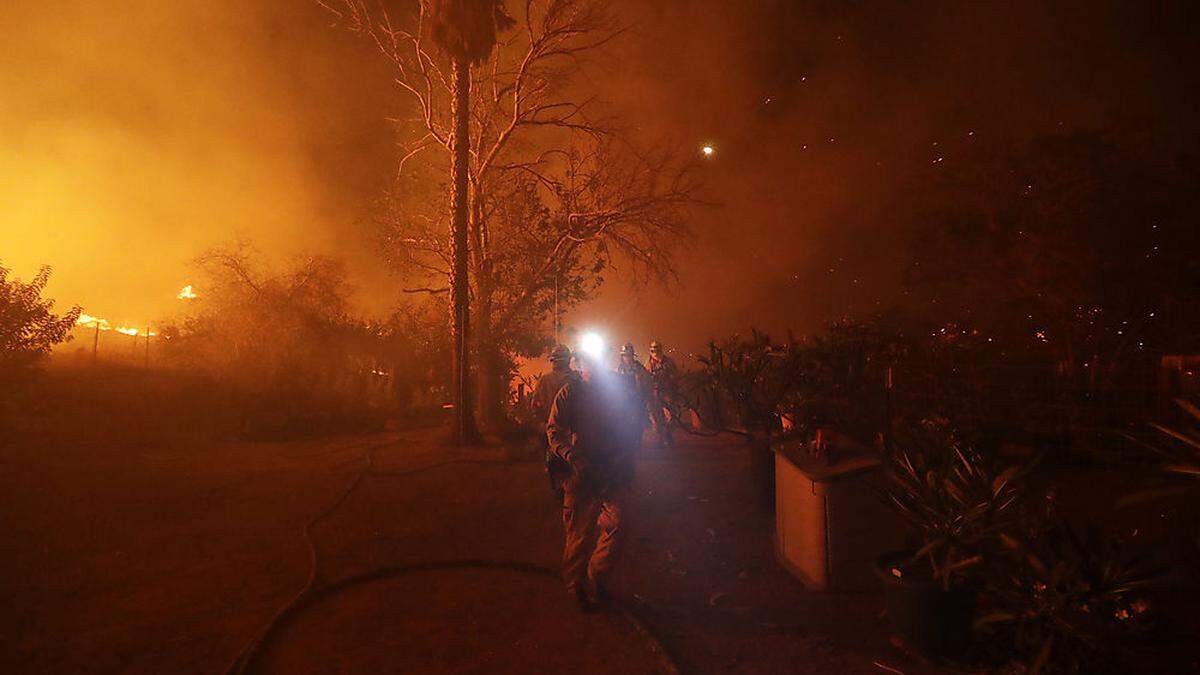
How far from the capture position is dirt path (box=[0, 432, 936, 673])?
161 inches

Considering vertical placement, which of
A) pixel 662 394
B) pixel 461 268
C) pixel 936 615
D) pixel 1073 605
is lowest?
pixel 936 615

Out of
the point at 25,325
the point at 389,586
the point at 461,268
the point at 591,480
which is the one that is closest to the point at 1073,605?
the point at 591,480

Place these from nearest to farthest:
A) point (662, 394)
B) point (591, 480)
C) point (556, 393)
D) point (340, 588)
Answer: point (591, 480), point (556, 393), point (340, 588), point (662, 394)

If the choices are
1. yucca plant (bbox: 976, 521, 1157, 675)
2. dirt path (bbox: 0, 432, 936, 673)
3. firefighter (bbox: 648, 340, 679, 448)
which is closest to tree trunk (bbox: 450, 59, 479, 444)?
firefighter (bbox: 648, 340, 679, 448)

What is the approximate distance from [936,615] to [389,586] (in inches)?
148

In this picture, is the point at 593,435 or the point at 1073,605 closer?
the point at 1073,605

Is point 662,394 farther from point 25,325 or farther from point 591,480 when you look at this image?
point 25,325

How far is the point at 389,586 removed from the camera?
5.26 m

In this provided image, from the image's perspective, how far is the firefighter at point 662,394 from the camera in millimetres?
12312

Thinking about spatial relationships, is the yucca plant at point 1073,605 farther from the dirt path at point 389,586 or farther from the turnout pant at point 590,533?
the turnout pant at point 590,533

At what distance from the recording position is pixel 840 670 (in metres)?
3.86

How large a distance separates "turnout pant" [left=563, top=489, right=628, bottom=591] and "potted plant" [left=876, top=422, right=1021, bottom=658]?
1.68 m

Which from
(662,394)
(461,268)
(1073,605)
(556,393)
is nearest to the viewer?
(1073,605)

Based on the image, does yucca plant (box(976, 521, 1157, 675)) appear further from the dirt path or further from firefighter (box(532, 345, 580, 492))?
firefighter (box(532, 345, 580, 492))
